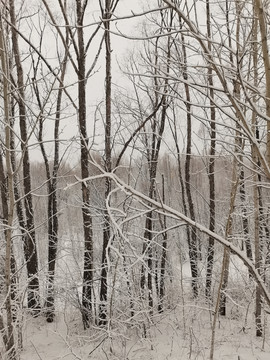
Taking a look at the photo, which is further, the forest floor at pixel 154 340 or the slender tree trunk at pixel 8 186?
the forest floor at pixel 154 340

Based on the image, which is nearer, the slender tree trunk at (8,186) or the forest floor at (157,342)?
the slender tree trunk at (8,186)

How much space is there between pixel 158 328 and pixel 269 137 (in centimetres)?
736

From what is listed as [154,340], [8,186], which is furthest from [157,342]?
[8,186]

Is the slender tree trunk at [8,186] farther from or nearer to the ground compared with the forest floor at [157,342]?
farther from the ground

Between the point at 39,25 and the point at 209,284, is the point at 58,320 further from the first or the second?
the point at 39,25

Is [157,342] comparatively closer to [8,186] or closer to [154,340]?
[154,340]

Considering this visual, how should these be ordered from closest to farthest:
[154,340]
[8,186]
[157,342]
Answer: [8,186]
[157,342]
[154,340]

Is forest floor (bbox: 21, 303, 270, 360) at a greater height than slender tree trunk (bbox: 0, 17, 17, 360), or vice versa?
slender tree trunk (bbox: 0, 17, 17, 360)

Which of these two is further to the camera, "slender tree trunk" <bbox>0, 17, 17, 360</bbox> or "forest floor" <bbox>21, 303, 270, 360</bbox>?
"forest floor" <bbox>21, 303, 270, 360</bbox>

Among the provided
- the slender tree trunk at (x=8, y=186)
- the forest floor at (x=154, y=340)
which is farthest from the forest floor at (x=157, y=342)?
the slender tree trunk at (x=8, y=186)

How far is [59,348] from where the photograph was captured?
7113 millimetres

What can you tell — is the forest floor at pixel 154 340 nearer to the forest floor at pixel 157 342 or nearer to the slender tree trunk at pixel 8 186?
the forest floor at pixel 157 342

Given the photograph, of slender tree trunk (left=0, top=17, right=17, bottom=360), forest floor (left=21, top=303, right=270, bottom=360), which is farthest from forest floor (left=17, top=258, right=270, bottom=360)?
slender tree trunk (left=0, top=17, right=17, bottom=360)

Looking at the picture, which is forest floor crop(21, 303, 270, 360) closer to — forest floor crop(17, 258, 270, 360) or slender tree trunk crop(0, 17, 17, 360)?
forest floor crop(17, 258, 270, 360)
